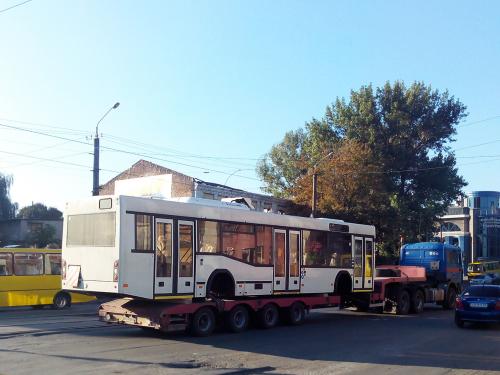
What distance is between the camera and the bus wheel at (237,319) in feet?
53.5

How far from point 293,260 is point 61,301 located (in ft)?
40.6

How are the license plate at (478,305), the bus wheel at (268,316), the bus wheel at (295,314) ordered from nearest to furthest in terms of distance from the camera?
1. the bus wheel at (268,316)
2. the license plate at (478,305)
3. the bus wheel at (295,314)

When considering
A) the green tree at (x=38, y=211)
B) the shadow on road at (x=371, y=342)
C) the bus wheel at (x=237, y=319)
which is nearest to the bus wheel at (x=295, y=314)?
the shadow on road at (x=371, y=342)

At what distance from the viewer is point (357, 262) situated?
21.9 metres

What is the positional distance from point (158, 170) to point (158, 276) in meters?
43.2

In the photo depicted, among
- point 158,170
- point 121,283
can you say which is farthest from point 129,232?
point 158,170

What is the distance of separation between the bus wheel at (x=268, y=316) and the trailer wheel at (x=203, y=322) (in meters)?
2.11

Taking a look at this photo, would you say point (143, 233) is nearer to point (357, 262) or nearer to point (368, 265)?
point (357, 262)

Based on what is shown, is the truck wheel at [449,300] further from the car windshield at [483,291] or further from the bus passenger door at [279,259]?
the bus passenger door at [279,259]

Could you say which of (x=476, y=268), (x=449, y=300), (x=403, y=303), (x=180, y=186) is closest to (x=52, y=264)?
(x=403, y=303)

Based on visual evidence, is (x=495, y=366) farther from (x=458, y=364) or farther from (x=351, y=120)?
(x=351, y=120)

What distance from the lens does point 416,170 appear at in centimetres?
5059

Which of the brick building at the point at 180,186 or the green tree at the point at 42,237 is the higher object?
the brick building at the point at 180,186

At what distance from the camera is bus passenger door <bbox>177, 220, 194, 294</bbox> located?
15062 millimetres
